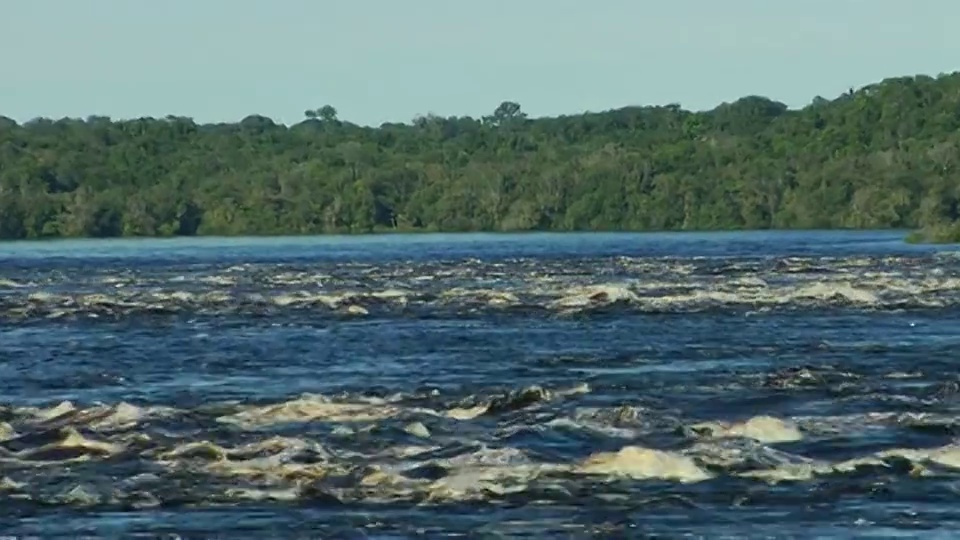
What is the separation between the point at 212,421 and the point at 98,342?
1957 cm

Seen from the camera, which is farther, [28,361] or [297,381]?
[28,361]

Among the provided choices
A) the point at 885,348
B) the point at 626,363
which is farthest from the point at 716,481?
the point at 885,348

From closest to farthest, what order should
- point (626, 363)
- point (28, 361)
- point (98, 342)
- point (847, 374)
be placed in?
point (847, 374) → point (626, 363) → point (28, 361) → point (98, 342)

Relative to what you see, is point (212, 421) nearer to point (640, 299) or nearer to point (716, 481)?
point (716, 481)

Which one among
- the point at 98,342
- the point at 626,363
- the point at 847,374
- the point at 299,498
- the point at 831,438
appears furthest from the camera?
the point at 98,342

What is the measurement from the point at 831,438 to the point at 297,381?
13195 mm

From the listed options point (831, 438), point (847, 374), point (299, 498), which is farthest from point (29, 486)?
point (847, 374)

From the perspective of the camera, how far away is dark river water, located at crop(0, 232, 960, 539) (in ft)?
83.8

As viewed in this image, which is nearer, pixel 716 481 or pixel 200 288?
pixel 716 481

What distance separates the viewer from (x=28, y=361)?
47.3 metres

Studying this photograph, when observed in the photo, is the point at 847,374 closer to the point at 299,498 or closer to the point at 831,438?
the point at 831,438

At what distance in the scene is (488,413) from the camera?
3459 cm

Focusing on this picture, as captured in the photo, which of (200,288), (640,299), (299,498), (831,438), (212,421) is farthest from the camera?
(200,288)

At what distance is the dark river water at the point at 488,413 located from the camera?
2553cm
